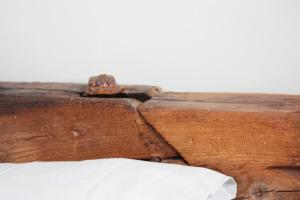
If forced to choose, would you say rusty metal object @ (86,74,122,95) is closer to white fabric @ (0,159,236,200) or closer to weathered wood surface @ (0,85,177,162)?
weathered wood surface @ (0,85,177,162)

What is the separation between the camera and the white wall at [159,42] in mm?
832

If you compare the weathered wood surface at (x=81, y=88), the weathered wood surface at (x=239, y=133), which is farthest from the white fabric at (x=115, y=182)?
the weathered wood surface at (x=81, y=88)

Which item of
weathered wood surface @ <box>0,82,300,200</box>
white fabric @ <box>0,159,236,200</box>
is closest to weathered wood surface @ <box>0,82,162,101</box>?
weathered wood surface @ <box>0,82,300,200</box>

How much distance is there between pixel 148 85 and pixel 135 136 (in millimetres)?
125

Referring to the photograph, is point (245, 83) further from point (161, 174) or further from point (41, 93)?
point (41, 93)

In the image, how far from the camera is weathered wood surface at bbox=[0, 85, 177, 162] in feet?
2.71

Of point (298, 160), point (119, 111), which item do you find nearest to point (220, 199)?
point (298, 160)

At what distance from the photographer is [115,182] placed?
0.72 meters

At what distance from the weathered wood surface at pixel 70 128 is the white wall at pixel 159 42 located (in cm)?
12

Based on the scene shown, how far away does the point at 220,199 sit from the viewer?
0.75m

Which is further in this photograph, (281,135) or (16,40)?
(16,40)

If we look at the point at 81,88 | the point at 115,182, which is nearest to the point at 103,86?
the point at 81,88

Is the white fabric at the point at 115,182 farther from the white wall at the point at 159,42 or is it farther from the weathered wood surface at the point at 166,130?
the white wall at the point at 159,42

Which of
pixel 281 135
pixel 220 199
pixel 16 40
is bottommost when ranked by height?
pixel 220 199
